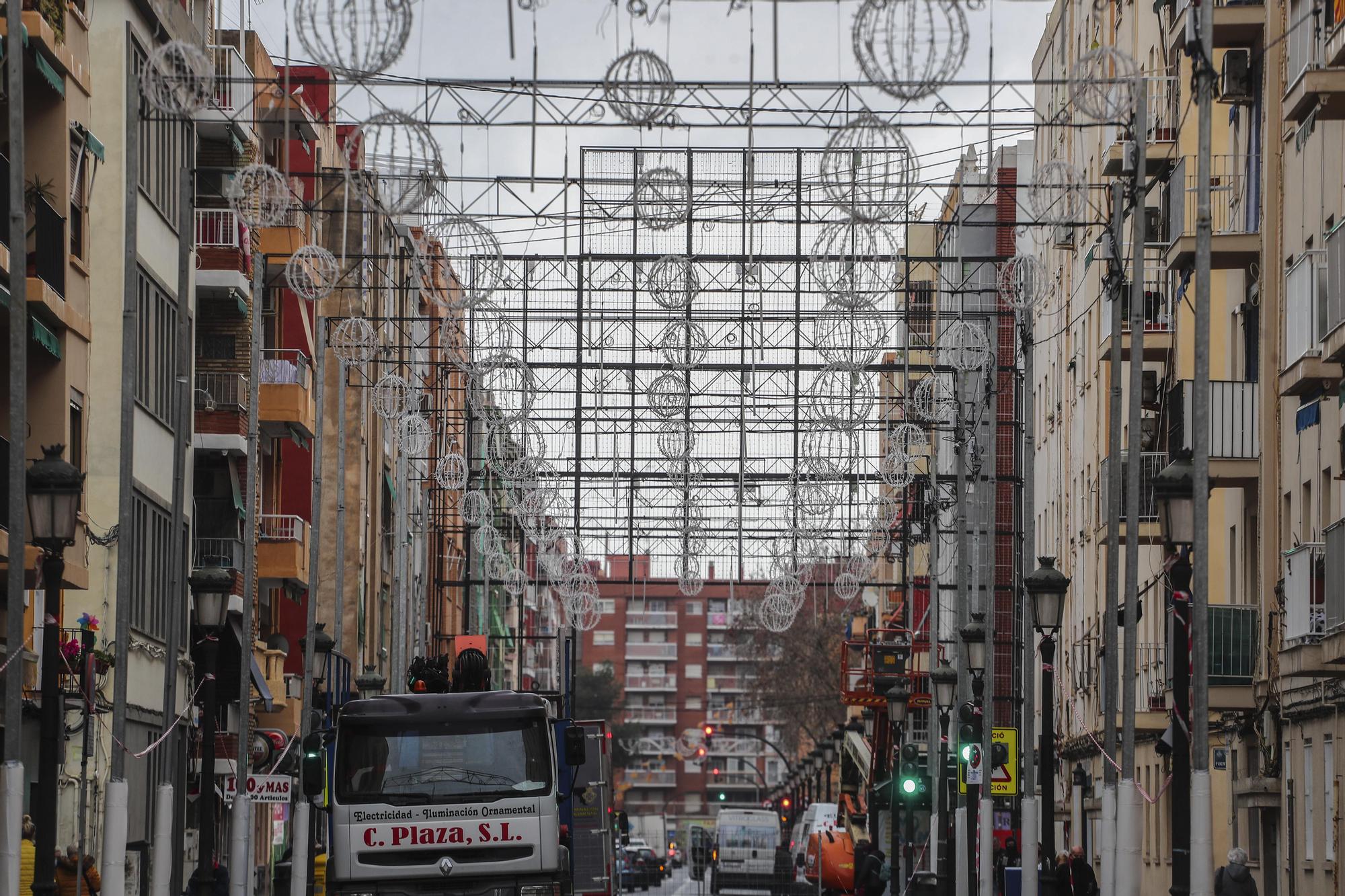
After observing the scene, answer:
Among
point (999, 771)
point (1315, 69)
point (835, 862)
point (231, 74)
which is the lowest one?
point (835, 862)

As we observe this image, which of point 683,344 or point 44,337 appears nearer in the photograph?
point 44,337

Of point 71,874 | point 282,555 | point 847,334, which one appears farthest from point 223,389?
point 71,874

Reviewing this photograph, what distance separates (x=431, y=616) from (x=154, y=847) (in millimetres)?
65516

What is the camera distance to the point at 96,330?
3741 centimetres

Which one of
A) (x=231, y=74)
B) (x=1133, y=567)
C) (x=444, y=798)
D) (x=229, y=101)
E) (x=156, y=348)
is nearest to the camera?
(x=444, y=798)

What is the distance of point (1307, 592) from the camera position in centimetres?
2909

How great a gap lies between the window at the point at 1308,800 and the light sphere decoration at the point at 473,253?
1320 centimetres

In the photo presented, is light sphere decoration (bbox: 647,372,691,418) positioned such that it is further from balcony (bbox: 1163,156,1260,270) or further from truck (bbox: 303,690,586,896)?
truck (bbox: 303,690,586,896)

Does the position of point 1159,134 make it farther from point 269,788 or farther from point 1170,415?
point 269,788

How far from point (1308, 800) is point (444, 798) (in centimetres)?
1311

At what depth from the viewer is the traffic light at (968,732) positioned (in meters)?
37.4

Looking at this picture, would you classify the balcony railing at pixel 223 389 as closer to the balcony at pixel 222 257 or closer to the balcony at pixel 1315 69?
the balcony at pixel 222 257

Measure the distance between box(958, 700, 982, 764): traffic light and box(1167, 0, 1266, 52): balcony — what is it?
1131 centimetres

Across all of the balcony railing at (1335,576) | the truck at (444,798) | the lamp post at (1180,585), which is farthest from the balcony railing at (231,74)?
the lamp post at (1180,585)
